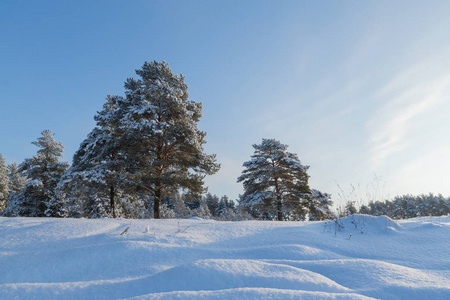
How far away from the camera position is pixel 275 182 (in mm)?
18266

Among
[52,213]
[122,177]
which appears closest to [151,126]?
[122,177]

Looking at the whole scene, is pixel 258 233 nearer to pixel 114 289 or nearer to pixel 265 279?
pixel 265 279

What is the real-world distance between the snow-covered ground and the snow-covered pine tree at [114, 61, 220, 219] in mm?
7054

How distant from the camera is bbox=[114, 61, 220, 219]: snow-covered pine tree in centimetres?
1065

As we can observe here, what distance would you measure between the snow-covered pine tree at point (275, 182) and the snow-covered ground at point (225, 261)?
549 inches

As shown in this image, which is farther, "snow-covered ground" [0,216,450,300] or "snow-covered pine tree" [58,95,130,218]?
"snow-covered pine tree" [58,95,130,218]

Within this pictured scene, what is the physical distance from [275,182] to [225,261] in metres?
16.8

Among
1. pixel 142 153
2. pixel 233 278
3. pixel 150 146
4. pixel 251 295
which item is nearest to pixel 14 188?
pixel 142 153

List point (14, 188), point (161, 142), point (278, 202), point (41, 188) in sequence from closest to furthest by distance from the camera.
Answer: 1. point (161, 142)
2. point (41, 188)
3. point (278, 202)
4. point (14, 188)

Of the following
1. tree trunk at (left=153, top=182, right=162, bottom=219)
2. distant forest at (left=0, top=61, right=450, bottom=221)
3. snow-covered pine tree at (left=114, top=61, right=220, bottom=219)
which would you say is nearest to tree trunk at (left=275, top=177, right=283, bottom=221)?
distant forest at (left=0, top=61, right=450, bottom=221)

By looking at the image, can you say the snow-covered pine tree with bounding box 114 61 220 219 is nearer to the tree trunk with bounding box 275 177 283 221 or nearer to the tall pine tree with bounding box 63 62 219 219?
the tall pine tree with bounding box 63 62 219 219

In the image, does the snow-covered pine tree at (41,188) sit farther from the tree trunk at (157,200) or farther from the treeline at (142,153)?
the tree trunk at (157,200)

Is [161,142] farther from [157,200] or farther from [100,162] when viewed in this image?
[100,162]

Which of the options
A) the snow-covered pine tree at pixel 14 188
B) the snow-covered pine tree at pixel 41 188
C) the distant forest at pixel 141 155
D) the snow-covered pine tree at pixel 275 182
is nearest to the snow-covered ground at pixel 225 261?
the distant forest at pixel 141 155
